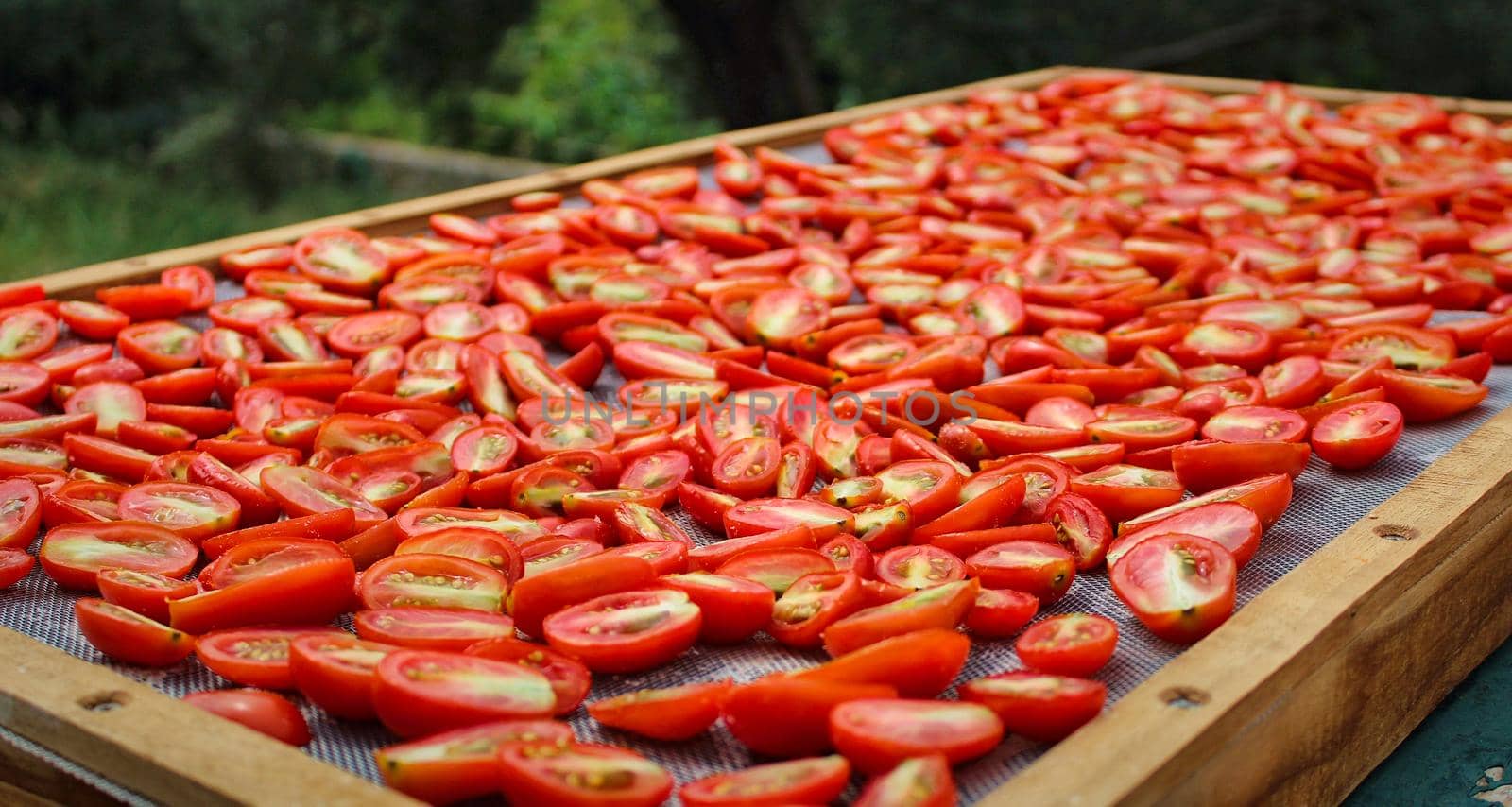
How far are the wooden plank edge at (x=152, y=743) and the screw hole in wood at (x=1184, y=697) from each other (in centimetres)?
55

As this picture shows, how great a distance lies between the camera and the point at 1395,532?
4.32 feet

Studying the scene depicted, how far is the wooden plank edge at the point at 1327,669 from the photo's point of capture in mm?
990

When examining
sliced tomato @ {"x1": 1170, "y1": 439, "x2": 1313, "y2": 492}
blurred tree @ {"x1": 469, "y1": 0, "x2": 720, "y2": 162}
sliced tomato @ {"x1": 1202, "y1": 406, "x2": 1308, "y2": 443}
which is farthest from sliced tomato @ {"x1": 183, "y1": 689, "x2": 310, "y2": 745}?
blurred tree @ {"x1": 469, "y1": 0, "x2": 720, "y2": 162}

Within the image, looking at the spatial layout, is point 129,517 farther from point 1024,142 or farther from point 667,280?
point 1024,142

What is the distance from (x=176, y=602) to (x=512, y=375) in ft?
2.38

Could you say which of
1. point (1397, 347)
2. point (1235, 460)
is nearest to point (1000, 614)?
point (1235, 460)

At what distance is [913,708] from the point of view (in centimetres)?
105

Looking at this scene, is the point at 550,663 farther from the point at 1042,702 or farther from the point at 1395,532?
the point at 1395,532

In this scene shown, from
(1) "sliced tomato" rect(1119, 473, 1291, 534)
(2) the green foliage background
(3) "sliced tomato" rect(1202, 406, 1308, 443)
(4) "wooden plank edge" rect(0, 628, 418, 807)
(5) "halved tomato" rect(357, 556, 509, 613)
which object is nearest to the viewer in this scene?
(4) "wooden plank edge" rect(0, 628, 418, 807)

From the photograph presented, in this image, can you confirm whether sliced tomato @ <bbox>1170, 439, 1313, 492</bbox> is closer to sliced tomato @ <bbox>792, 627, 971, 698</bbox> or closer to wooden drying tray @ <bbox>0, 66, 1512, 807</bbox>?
wooden drying tray @ <bbox>0, 66, 1512, 807</bbox>

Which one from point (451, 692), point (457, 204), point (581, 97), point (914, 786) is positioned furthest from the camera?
point (581, 97)

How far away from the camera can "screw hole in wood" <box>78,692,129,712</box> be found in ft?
3.47

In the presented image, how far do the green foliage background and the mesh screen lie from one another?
362cm

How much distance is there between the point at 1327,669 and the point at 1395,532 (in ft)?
0.71
